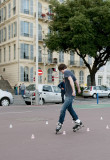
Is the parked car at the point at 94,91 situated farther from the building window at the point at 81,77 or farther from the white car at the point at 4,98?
the white car at the point at 4,98

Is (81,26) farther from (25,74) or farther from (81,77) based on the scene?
(81,77)

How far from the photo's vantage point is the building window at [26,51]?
42947 millimetres

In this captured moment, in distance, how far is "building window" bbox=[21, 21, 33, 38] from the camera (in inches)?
1698

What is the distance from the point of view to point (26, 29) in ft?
143

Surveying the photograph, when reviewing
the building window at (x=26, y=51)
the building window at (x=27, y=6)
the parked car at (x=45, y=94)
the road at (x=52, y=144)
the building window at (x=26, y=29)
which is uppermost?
the building window at (x=27, y=6)

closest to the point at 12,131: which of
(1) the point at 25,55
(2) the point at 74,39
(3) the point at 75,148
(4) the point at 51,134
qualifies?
(4) the point at 51,134

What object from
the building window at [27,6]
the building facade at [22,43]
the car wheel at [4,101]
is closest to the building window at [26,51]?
the building facade at [22,43]

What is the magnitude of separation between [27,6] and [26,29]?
139 inches

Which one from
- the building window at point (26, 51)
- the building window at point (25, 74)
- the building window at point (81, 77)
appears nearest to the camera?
the building window at point (25, 74)

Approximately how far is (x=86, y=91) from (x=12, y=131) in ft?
85.8

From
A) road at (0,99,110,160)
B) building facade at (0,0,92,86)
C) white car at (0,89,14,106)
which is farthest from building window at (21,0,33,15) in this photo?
road at (0,99,110,160)

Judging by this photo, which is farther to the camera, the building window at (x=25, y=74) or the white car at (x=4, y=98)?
the building window at (x=25, y=74)

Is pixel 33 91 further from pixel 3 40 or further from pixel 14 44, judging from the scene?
pixel 3 40

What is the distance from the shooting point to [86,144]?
620 cm
